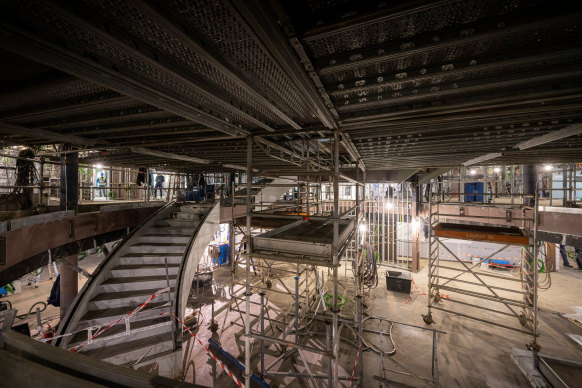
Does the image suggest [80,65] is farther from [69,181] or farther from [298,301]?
[298,301]

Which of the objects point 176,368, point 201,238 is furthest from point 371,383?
point 201,238

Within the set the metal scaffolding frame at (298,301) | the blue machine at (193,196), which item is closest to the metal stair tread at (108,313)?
the metal scaffolding frame at (298,301)

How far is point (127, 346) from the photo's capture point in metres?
4.88

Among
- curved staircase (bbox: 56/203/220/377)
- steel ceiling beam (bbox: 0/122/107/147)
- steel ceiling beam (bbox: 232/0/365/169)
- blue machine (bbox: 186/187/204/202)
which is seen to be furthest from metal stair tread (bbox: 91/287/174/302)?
blue machine (bbox: 186/187/204/202)

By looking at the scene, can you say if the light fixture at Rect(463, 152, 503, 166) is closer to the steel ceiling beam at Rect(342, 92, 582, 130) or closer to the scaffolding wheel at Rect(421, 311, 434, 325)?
the steel ceiling beam at Rect(342, 92, 582, 130)

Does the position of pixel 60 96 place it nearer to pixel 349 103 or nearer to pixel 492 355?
pixel 349 103

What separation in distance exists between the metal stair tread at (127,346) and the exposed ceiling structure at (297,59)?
4807 millimetres

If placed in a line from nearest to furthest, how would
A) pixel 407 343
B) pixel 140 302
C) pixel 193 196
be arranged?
pixel 140 302
pixel 407 343
pixel 193 196

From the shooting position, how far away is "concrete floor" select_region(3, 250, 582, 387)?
6168 mm

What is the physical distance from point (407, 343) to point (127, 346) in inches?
327

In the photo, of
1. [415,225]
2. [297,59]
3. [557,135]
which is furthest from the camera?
[415,225]

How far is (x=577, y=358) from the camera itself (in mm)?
6875

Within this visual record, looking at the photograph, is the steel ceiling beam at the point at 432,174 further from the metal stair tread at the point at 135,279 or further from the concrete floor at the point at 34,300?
the concrete floor at the point at 34,300

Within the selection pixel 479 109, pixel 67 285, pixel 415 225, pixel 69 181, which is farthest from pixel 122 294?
pixel 415 225
